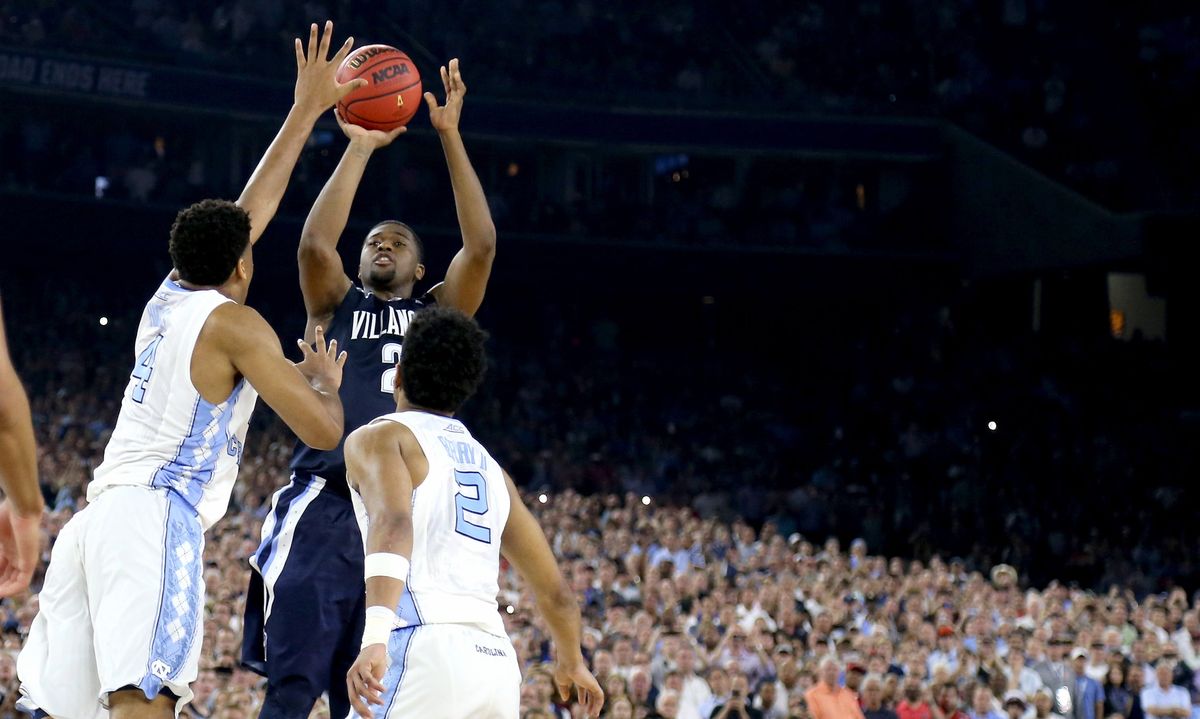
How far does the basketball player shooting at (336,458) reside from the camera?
5281 mm

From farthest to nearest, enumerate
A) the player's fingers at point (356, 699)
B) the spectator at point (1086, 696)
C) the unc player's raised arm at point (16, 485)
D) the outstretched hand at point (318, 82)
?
1. the spectator at point (1086, 696)
2. the outstretched hand at point (318, 82)
3. the player's fingers at point (356, 699)
4. the unc player's raised arm at point (16, 485)

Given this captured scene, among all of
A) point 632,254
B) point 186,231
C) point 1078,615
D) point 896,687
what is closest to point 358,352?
point 186,231

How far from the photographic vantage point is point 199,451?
475 centimetres

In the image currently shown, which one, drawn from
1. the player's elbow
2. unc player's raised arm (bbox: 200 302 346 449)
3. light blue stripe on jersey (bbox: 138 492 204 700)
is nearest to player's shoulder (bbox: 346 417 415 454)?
unc player's raised arm (bbox: 200 302 346 449)

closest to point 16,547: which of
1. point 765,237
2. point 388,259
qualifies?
point 388,259

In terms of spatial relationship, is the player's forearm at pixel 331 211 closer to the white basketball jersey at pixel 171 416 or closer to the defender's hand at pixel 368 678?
the white basketball jersey at pixel 171 416

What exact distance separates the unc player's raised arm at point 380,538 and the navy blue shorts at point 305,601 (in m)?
1.05

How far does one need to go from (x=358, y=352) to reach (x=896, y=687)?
7.93 metres

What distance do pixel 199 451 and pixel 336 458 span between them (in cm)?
83

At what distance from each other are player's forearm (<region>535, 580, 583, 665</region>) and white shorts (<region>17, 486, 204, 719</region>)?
3.39 feet

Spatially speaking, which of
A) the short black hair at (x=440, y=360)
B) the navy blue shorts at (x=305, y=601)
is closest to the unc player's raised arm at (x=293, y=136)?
the short black hair at (x=440, y=360)

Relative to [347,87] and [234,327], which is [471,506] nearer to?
[234,327]

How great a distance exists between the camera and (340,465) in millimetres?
5520

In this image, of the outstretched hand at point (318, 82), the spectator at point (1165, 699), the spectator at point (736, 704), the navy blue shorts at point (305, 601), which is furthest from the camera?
the spectator at point (1165, 699)
